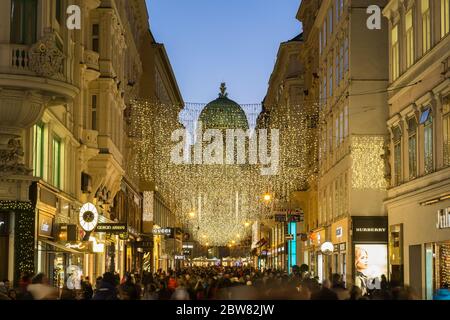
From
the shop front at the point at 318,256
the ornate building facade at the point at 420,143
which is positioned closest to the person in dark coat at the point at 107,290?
the ornate building facade at the point at 420,143

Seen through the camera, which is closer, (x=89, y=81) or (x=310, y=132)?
(x=89, y=81)

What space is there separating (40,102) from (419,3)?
13397 mm

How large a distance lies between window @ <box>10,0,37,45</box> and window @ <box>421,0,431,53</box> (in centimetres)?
1243

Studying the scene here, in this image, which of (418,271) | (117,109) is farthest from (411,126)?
(117,109)

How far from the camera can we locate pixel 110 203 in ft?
162

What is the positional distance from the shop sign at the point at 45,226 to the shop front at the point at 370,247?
17.5 m

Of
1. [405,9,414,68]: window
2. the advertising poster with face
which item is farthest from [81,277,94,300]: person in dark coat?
the advertising poster with face

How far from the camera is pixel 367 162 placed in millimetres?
44156

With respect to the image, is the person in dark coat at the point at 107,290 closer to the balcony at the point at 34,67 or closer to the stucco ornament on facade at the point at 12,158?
the stucco ornament on facade at the point at 12,158

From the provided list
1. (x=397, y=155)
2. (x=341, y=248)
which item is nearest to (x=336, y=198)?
(x=341, y=248)

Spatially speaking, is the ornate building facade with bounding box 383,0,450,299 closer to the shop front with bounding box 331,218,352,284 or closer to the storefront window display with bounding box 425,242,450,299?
the storefront window display with bounding box 425,242,450,299

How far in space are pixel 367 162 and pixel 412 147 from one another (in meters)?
9.27

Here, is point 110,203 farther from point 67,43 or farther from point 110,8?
point 67,43
